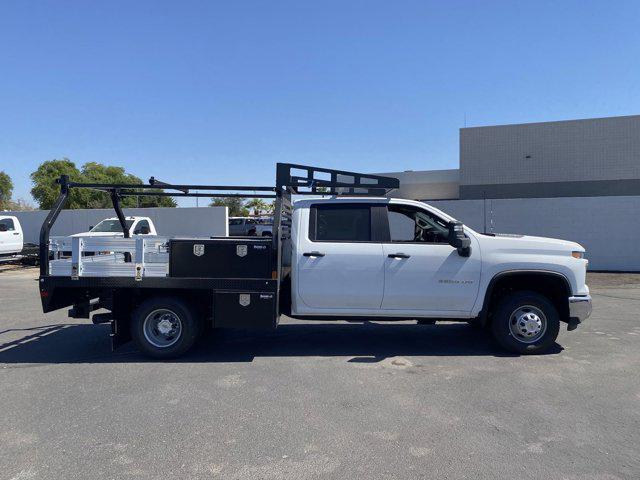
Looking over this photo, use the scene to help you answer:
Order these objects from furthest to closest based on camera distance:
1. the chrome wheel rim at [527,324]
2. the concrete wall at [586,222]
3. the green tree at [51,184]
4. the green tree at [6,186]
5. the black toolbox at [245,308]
Answer: 1. the green tree at [6,186]
2. the green tree at [51,184]
3. the concrete wall at [586,222]
4. the chrome wheel rim at [527,324]
5. the black toolbox at [245,308]

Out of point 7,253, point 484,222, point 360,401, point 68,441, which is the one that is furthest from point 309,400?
point 7,253

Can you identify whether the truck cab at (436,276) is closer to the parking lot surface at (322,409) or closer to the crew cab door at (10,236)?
the parking lot surface at (322,409)

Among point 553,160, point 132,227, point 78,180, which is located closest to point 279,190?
point 132,227

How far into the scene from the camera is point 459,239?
5.66 meters

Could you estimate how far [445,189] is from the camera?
34.6 metres

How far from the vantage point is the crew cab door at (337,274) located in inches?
228

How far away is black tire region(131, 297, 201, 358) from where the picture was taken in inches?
227

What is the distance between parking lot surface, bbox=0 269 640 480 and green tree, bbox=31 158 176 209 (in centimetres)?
3928

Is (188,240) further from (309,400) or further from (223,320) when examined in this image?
(309,400)

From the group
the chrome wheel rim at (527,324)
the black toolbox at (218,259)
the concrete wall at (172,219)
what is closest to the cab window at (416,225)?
the chrome wheel rim at (527,324)

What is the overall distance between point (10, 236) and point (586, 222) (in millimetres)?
21551

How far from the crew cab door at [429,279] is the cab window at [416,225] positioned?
0.16m

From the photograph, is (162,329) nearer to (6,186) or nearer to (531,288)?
(531,288)

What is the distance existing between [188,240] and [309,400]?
2.47 m
